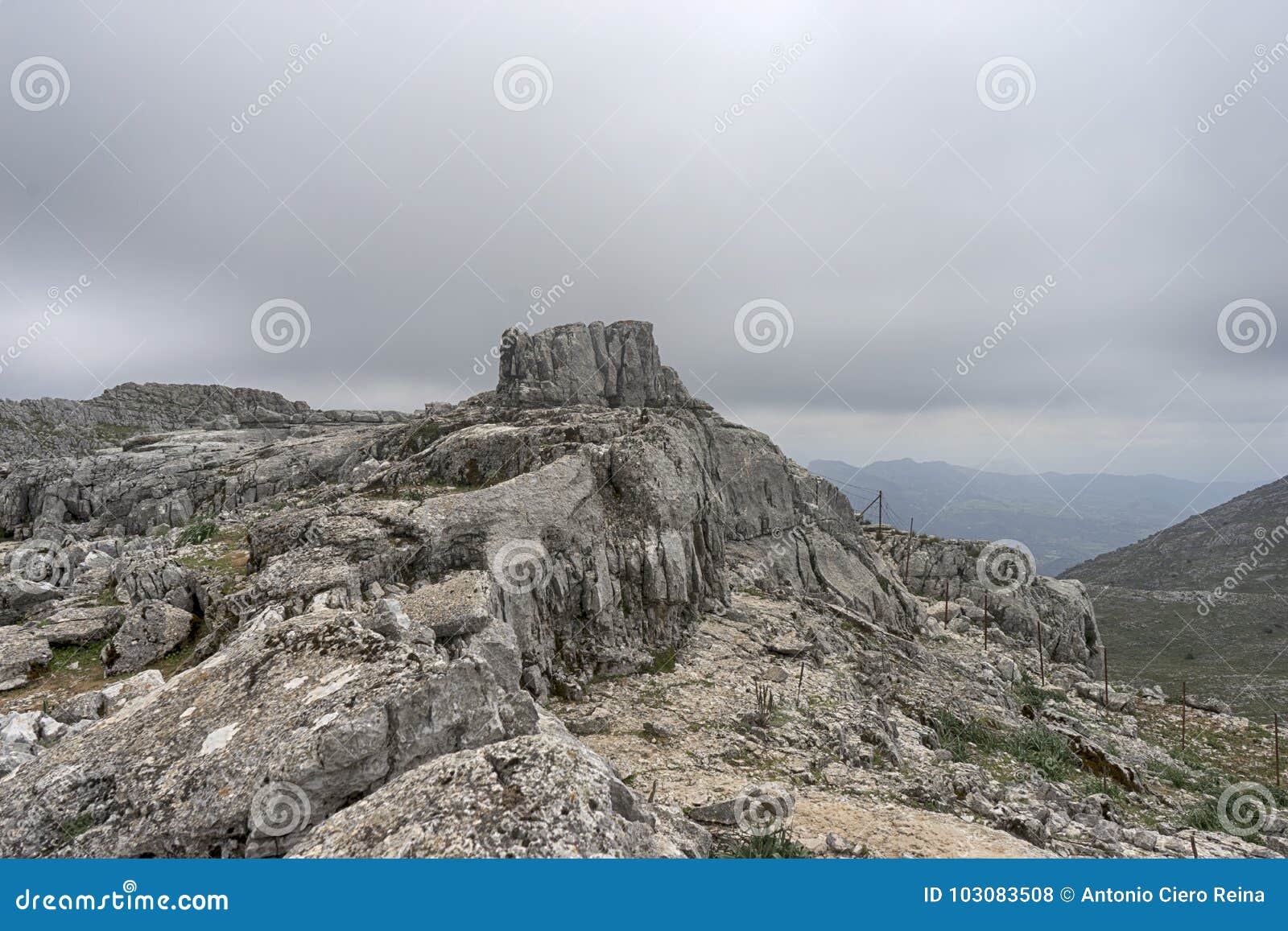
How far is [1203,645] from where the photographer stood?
7106cm

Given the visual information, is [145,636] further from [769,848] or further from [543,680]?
[769,848]

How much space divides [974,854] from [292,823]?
12.8 m

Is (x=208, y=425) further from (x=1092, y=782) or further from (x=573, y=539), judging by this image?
(x=1092, y=782)

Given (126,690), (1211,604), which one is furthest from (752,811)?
(1211,604)

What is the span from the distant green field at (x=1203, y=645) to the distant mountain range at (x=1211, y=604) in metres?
0.11

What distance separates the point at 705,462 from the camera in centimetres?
4797

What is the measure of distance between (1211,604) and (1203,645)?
68.0 feet

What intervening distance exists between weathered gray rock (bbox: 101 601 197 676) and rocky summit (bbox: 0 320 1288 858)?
0.21ft

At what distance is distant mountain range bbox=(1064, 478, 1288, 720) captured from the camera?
57719 millimetres

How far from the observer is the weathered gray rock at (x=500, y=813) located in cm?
623

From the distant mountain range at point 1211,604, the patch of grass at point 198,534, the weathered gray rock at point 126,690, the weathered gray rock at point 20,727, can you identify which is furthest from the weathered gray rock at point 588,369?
the distant mountain range at point 1211,604

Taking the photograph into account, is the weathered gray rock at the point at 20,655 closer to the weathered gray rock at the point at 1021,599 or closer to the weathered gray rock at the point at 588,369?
the weathered gray rock at the point at 588,369

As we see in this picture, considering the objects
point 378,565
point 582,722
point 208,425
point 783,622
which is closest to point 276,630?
point 378,565

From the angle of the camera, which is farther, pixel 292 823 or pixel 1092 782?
pixel 1092 782
